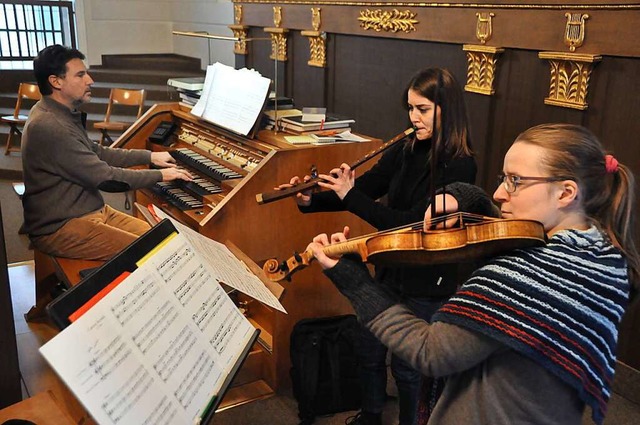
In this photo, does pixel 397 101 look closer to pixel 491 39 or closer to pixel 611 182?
pixel 491 39

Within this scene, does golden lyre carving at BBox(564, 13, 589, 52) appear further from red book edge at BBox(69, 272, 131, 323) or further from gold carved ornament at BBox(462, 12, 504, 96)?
red book edge at BBox(69, 272, 131, 323)

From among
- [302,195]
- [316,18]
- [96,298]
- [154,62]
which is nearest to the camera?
[96,298]

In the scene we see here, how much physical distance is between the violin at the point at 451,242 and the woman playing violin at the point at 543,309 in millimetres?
33

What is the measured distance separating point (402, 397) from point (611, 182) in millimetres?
1343

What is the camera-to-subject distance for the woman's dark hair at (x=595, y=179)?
121cm

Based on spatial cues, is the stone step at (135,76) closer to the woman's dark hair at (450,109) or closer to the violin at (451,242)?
Result: the woman's dark hair at (450,109)

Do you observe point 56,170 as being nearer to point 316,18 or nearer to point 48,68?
point 48,68

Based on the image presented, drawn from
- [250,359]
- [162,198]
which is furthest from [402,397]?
[162,198]

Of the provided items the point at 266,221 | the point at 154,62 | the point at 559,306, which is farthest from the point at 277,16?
the point at 559,306

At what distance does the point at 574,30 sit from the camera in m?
2.67

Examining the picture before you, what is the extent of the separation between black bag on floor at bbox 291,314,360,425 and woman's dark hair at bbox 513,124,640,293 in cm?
154

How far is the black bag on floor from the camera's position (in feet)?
8.52

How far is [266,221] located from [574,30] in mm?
1599

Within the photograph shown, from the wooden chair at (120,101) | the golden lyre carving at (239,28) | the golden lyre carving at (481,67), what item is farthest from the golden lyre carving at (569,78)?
the wooden chair at (120,101)
